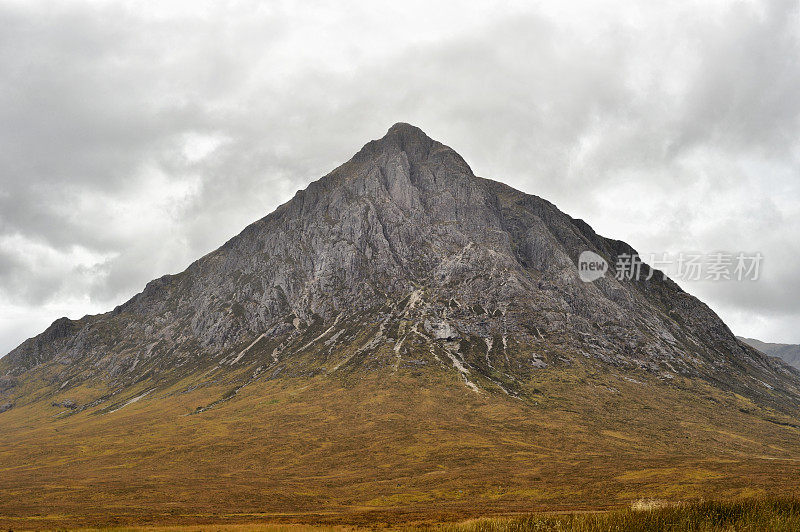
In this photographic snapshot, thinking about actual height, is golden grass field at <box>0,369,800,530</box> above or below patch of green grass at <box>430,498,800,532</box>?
below

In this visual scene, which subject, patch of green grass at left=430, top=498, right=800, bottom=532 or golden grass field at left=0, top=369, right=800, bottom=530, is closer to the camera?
patch of green grass at left=430, top=498, right=800, bottom=532

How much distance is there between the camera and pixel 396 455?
101250 millimetres

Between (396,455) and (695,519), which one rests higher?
(695,519)

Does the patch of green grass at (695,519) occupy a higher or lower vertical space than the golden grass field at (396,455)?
higher

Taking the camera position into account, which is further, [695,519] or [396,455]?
[396,455]

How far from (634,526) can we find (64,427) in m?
234

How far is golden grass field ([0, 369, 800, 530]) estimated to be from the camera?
54.9 metres

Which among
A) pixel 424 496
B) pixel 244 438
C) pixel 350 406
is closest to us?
pixel 424 496

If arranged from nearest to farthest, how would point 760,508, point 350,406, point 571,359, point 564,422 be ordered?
point 760,508 → point 564,422 → point 350,406 → point 571,359

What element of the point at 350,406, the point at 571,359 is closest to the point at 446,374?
the point at 350,406

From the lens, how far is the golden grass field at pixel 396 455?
54.9 m

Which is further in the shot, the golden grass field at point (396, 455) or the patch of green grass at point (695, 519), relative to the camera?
the golden grass field at point (396, 455)

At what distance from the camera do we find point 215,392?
644 feet

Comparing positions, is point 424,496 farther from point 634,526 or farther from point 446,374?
point 446,374
